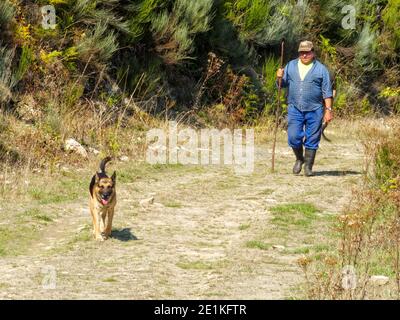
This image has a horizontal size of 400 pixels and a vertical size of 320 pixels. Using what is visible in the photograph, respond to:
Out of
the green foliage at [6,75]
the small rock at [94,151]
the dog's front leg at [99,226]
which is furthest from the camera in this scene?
the green foliage at [6,75]

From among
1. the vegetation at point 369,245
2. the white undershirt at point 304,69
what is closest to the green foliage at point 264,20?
the white undershirt at point 304,69

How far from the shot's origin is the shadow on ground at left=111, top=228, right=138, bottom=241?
10217 millimetres

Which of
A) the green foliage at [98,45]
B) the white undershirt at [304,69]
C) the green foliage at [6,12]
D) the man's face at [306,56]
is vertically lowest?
the white undershirt at [304,69]

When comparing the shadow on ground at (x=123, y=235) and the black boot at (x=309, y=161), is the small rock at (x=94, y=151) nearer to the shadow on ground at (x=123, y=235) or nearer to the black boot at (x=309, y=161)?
the black boot at (x=309, y=161)

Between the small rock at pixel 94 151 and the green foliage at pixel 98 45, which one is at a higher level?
the green foliage at pixel 98 45

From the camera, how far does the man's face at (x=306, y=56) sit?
13.6 m

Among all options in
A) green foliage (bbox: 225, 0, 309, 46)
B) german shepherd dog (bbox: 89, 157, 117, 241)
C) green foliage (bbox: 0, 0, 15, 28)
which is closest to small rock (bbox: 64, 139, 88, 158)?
green foliage (bbox: 0, 0, 15, 28)

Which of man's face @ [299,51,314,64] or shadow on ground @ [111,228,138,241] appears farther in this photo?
man's face @ [299,51,314,64]

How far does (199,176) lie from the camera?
46.5 ft

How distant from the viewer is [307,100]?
13.7m

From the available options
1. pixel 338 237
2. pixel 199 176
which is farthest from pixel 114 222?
pixel 199 176

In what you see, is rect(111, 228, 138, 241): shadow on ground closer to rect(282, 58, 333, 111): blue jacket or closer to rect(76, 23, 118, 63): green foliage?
rect(282, 58, 333, 111): blue jacket

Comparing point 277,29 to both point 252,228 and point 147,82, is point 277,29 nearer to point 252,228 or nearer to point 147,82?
point 147,82

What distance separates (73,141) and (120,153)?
0.81 meters
